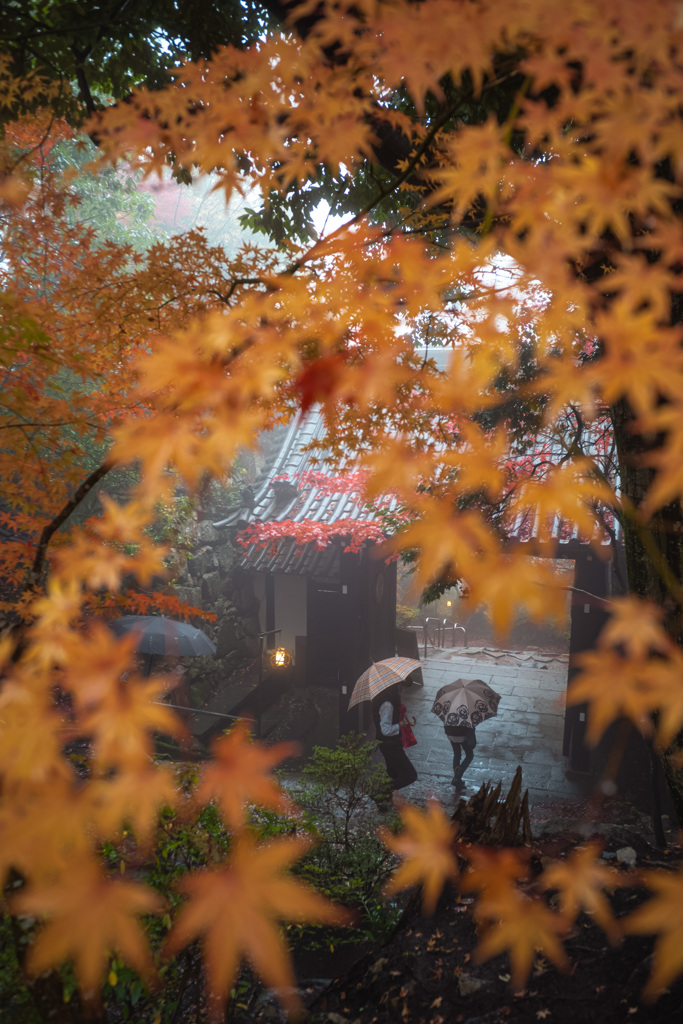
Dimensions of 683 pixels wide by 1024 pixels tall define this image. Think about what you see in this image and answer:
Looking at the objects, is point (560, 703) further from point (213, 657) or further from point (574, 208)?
point (574, 208)

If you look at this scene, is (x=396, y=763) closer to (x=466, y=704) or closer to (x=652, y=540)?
(x=466, y=704)

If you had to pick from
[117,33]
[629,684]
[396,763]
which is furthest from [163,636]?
[629,684]

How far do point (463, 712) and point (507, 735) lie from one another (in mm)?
2171

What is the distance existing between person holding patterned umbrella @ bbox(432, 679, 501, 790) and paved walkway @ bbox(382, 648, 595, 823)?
→ 0.39 m

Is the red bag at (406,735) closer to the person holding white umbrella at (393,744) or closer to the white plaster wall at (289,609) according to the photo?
the person holding white umbrella at (393,744)

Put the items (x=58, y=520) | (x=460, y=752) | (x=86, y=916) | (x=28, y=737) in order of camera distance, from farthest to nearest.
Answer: (x=460, y=752)
(x=58, y=520)
(x=28, y=737)
(x=86, y=916)

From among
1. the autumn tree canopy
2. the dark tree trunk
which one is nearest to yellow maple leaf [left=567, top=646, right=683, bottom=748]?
the autumn tree canopy

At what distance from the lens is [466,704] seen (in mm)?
6871

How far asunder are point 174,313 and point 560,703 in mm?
9494

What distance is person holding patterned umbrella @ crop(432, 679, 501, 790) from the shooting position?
6.82 metres

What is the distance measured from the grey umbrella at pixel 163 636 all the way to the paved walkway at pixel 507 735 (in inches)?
129

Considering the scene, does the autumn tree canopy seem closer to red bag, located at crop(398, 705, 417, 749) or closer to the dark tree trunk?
the dark tree trunk

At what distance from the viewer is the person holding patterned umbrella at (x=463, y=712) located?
22.4 ft

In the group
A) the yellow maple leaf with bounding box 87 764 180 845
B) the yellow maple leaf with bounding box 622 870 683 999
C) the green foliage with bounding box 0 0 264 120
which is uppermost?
the green foliage with bounding box 0 0 264 120
